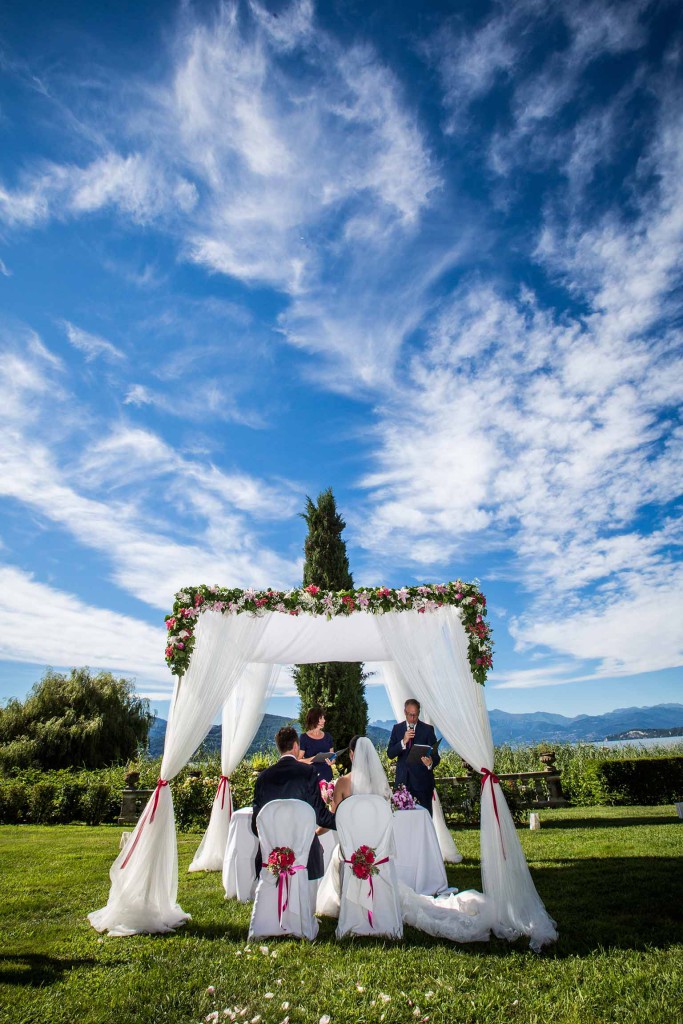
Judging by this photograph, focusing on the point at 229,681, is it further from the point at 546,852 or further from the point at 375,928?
the point at 546,852

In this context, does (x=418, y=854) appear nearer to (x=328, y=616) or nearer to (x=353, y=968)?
(x=353, y=968)

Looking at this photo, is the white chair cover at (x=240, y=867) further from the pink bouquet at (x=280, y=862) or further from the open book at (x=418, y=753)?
the open book at (x=418, y=753)

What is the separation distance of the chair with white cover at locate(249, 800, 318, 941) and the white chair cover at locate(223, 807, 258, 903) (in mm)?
1312

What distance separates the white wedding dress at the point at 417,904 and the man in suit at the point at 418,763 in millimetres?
1440

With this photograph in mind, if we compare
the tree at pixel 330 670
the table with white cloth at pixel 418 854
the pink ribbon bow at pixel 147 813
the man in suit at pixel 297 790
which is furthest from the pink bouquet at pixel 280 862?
the tree at pixel 330 670

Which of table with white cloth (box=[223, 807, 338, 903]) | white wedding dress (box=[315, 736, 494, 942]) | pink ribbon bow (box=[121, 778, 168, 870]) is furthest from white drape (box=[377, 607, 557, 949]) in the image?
pink ribbon bow (box=[121, 778, 168, 870])

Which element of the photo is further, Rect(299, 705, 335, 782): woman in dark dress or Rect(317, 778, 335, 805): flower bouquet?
Rect(299, 705, 335, 782): woman in dark dress

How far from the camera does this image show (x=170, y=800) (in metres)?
5.59

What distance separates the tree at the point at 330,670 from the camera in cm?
1266

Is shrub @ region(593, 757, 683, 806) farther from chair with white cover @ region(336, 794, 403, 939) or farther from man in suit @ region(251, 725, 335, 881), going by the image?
man in suit @ region(251, 725, 335, 881)

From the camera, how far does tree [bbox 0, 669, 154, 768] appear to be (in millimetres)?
17578

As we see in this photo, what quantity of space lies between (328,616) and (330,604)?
14cm

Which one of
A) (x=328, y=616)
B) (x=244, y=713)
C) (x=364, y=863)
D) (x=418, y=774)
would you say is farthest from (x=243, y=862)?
(x=328, y=616)

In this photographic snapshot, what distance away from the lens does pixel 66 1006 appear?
3.33 m
